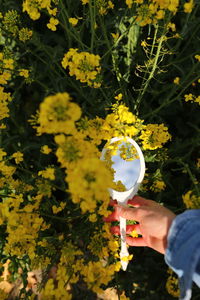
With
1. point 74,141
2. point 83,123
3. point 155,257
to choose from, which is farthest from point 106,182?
point 155,257

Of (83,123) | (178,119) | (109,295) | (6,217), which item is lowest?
(109,295)

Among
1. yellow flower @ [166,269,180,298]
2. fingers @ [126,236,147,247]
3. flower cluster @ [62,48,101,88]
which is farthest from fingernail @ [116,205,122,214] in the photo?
flower cluster @ [62,48,101,88]

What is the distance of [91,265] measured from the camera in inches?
60.6

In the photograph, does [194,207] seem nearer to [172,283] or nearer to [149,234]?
[149,234]

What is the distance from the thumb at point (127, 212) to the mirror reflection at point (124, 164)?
0.12 m

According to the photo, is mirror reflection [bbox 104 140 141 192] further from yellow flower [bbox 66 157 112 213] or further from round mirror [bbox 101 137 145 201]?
yellow flower [bbox 66 157 112 213]

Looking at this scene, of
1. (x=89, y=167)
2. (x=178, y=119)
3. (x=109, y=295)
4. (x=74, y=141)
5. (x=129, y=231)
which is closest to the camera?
(x=89, y=167)

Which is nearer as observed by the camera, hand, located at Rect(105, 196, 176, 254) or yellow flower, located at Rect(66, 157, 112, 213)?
yellow flower, located at Rect(66, 157, 112, 213)

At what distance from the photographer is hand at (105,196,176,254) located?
1.62 meters

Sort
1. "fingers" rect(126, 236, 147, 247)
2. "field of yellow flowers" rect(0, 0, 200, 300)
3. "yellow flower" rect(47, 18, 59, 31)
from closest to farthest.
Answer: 1. "field of yellow flowers" rect(0, 0, 200, 300)
2. "yellow flower" rect(47, 18, 59, 31)
3. "fingers" rect(126, 236, 147, 247)

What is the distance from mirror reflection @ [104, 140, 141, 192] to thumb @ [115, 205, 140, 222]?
0.40ft

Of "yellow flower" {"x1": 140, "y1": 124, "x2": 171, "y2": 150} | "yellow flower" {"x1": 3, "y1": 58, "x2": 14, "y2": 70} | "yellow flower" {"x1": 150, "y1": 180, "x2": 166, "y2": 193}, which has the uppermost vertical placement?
"yellow flower" {"x1": 3, "y1": 58, "x2": 14, "y2": 70}

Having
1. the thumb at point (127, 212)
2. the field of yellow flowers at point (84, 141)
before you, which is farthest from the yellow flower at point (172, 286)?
the thumb at point (127, 212)

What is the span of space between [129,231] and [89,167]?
1148 mm
